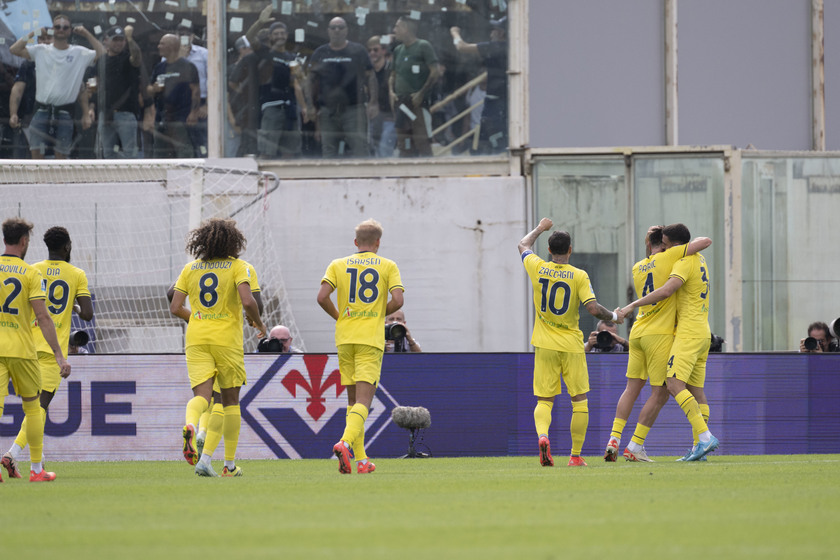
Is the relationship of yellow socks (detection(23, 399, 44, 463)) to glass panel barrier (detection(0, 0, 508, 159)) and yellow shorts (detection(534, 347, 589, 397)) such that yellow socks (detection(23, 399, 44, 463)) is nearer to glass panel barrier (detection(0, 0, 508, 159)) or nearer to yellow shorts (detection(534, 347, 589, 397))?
yellow shorts (detection(534, 347, 589, 397))

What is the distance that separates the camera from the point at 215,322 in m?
9.58

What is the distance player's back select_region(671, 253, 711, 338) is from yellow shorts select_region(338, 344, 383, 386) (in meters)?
3.01

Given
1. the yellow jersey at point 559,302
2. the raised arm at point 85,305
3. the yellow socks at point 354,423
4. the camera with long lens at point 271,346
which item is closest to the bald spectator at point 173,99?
the camera with long lens at point 271,346

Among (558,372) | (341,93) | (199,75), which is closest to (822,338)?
(558,372)

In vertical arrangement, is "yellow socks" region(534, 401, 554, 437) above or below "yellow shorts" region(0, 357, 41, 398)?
below

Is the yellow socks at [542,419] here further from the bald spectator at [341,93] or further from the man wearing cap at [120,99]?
the man wearing cap at [120,99]

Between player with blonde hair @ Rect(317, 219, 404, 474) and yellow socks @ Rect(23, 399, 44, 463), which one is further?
player with blonde hair @ Rect(317, 219, 404, 474)

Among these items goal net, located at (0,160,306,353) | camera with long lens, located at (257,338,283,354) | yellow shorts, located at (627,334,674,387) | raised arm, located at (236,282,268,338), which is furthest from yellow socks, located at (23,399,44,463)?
goal net, located at (0,160,306,353)

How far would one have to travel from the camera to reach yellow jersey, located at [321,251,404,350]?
1003cm

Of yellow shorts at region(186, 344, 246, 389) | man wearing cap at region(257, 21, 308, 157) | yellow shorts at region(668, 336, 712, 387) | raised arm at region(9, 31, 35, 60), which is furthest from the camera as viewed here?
raised arm at region(9, 31, 35, 60)

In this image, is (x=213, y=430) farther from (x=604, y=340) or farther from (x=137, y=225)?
(x=137, y=225)

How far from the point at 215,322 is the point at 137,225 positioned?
34.4ft

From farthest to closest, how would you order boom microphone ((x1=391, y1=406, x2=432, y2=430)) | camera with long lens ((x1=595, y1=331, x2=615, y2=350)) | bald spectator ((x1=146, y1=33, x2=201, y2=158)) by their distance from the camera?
1. bald spectator ((x1=146, y1=33, x2=201, y2=158))
2. boom microphone ((x1=391, y1=406, x2=432, y2=430))
3. camera with long lens ((x1=595, y1=331, x2=615, y2=350))

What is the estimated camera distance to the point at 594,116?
21.7m
